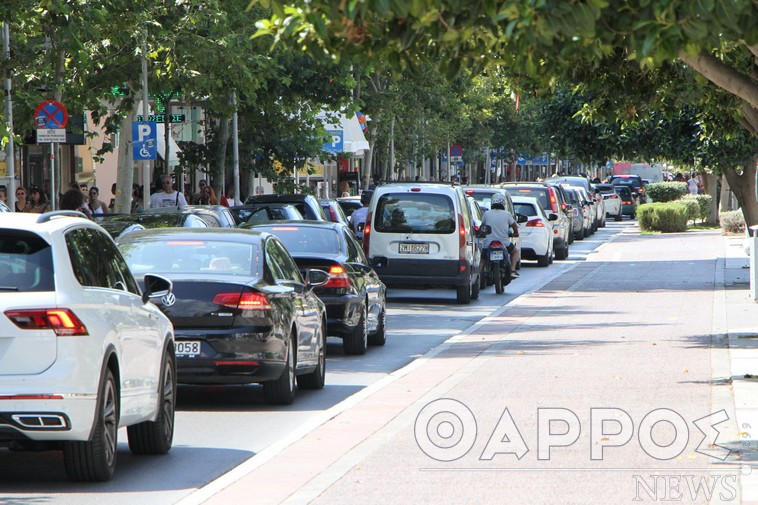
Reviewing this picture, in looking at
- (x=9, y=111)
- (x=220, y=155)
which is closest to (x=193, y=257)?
(x=9, y=111)


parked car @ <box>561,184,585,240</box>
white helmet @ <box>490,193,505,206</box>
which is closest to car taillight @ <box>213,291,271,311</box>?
white helmet @ <box>490,193,505,206</box>

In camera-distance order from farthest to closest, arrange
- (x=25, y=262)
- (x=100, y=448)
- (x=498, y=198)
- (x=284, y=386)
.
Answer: (x=498, y=198), (x=284, y=386), (x=100, y=448), (x=25, y=262)

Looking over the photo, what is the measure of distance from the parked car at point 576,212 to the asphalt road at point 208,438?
2683 cm

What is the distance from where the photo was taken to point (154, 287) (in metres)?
9.70

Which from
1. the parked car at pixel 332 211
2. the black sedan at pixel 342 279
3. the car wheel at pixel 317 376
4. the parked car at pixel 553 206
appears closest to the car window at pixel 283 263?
the car wheel at pixel 317 376

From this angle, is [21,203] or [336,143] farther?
[336,143]

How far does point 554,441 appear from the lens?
398 inches

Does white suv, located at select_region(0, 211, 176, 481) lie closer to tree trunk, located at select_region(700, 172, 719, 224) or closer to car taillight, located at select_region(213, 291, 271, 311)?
car taillight, located at select_region(213, 291, 271, 311)

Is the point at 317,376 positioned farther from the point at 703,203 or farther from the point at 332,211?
the point at 703,203

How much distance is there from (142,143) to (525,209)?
9241 mm

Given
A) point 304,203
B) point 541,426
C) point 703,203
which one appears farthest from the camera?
point 703,203

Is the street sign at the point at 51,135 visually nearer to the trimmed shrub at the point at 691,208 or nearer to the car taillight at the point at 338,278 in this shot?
the car taillight at the point at 338,278

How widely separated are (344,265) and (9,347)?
8633mm

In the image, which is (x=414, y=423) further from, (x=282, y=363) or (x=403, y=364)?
(x=403, y=364)
